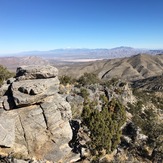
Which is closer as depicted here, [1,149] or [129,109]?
[1,149]

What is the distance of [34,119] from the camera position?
983 inches

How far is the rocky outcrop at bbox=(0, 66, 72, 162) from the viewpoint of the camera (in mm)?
23952

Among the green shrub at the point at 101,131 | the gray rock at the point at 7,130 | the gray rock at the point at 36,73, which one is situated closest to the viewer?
the gray rock at the point at 7,130

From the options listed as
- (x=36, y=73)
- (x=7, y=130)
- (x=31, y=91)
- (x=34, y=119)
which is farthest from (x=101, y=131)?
(x=7, y=130)

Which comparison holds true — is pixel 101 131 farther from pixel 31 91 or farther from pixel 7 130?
pixel 7 130

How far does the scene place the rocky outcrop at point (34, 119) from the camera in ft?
78.6

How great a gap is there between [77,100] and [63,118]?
18571 mm

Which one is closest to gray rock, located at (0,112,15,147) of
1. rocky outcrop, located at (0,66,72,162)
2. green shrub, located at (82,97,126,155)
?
rocky outcrop, located at (0,66,72,162)

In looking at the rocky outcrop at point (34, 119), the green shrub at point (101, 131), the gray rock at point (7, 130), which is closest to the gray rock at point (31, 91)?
the rocky outcrop at point (34, 119)

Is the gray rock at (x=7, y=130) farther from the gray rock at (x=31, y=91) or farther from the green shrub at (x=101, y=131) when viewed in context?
the green shrub at (x=101, y=131)

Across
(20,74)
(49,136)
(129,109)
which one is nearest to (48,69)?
(20,74)

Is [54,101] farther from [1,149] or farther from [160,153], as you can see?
[160,153]

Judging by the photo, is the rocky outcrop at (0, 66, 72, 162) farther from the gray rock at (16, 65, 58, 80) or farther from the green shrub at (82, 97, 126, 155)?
the green shrub at (82, 97, 126, 155)

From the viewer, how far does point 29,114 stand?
2491 centimetres
